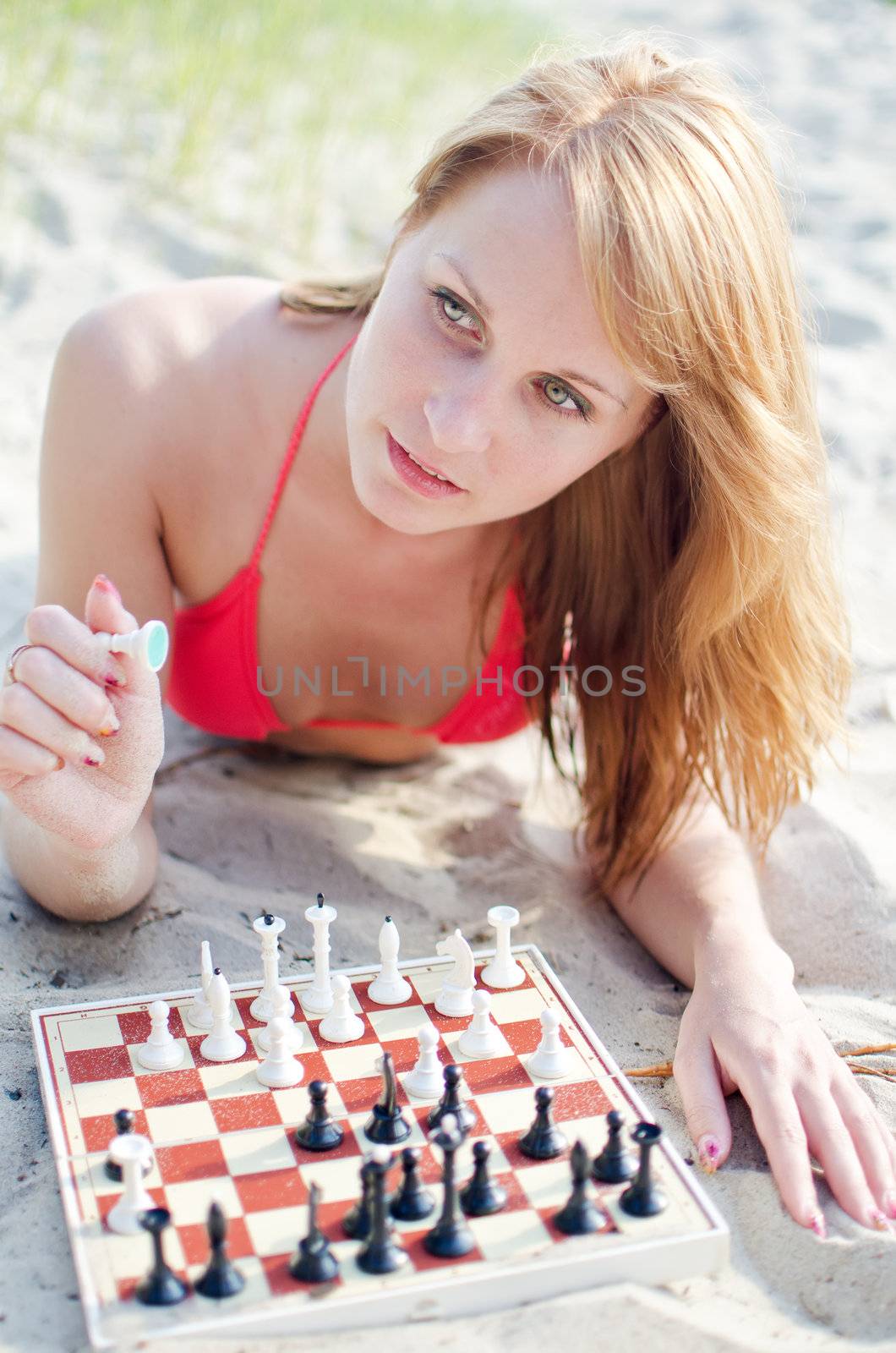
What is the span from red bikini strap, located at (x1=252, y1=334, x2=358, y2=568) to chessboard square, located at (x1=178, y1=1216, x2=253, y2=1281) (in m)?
1.19

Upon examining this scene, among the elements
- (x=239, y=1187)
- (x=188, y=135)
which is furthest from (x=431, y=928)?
(x=188, y=135)

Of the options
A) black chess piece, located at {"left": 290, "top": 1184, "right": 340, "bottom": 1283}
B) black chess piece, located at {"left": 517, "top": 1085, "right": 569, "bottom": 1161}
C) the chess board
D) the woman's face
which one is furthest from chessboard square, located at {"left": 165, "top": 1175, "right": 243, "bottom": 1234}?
the woman's face

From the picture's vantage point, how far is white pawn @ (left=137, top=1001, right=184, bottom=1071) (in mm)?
1650

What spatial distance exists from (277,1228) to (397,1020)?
414 mm

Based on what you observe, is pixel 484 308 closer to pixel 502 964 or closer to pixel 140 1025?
pixel 502 964

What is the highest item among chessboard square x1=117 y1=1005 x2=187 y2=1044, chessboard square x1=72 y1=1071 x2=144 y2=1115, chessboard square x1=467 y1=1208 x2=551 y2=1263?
chessboard square x1=467 y1=1208 x2=551 y2=1263

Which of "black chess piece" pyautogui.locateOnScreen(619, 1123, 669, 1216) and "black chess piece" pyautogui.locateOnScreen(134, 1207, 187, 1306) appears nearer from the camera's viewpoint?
"black chess piece" pyautogui.locateOnScreen(134, 1207, 187, 1306)

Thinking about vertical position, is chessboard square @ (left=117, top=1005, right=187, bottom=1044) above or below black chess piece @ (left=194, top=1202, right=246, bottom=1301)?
below

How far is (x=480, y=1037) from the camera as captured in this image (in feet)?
5.65

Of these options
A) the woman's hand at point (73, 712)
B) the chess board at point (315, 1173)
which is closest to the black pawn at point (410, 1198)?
the chess board at point (315, 1173)

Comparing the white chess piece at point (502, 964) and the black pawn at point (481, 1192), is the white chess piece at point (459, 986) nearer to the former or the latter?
the white chess piece at point (502, 964)

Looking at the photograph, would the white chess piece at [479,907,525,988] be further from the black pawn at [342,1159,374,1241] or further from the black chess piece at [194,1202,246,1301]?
the black chess piece at [194,1202,246,1301]

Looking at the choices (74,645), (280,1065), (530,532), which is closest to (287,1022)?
(280,1065)

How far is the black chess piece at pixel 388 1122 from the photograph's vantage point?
153 centimetres
